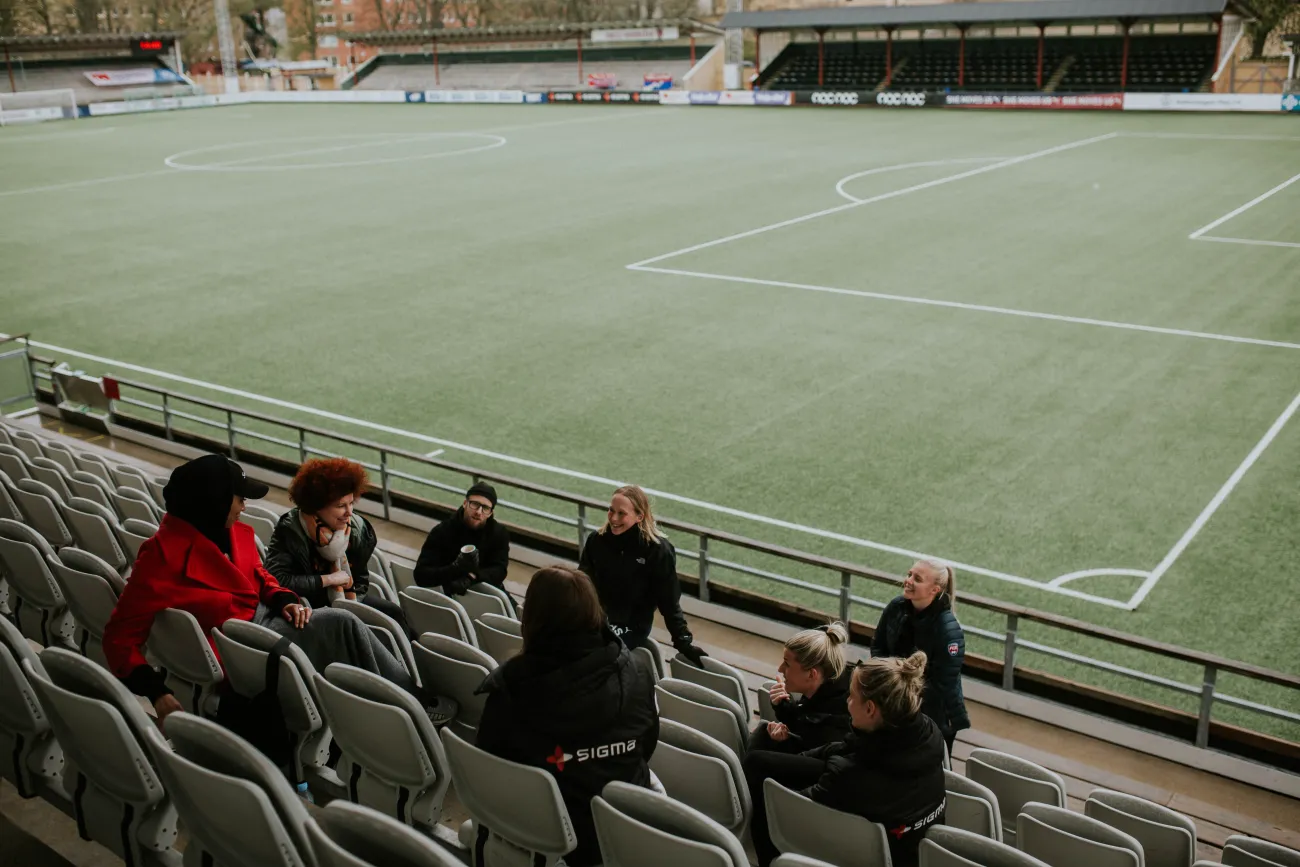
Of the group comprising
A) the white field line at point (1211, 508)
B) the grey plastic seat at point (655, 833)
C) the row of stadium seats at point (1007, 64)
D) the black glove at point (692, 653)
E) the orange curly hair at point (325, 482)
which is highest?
the row of stadium seats at point (1007, 64)

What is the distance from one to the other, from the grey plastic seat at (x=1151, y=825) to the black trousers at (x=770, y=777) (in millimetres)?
1206

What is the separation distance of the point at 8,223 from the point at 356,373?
59.2ft

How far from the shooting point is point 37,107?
67688 mm

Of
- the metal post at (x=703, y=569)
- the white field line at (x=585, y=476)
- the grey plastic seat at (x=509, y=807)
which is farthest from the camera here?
the white field line at (x=585, y=476)

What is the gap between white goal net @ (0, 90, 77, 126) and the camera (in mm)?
62656

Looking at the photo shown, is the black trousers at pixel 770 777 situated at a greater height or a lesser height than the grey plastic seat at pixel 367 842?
lesser

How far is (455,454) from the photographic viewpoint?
14758 mm

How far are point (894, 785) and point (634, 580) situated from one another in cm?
A: 285

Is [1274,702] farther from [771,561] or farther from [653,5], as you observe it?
[653,5]

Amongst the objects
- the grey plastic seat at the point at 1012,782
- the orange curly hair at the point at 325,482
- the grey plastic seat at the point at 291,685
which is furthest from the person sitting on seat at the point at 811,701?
the orange curly hair at the point at 325,482

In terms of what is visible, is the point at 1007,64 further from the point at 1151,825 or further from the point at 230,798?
the point at 230,798

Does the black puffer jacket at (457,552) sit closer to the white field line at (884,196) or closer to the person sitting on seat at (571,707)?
the person sitting on seat at (571,707)

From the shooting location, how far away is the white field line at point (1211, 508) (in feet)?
37.0

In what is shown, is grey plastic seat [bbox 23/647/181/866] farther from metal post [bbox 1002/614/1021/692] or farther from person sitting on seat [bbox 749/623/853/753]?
metal post [bbox 1002/614/1021/692]
